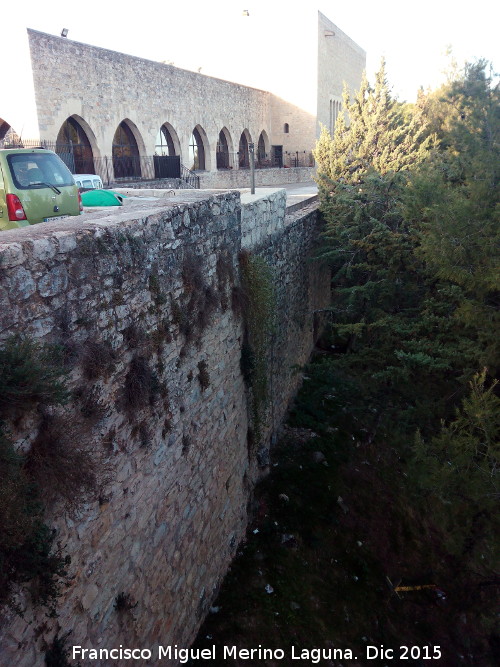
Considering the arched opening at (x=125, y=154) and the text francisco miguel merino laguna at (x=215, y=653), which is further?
the arched opening at (x=125, y=154)

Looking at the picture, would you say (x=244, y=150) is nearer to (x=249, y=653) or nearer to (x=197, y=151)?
(x=197, y=151)

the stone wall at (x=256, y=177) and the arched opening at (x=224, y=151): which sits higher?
the arched opening at (x=224, y=151)

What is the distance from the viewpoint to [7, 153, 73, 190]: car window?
4805mm

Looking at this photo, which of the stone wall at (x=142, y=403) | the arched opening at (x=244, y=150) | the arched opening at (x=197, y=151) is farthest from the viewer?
the arched opening at (x=244, y=150)

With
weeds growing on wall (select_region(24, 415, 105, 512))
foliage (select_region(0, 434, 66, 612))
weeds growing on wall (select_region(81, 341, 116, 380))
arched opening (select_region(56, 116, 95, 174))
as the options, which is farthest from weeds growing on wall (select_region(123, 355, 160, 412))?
arched opening (select_region(56, 116, 95, 174))

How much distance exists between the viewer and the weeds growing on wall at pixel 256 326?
638 cm

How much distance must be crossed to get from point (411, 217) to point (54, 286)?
6.66 meters

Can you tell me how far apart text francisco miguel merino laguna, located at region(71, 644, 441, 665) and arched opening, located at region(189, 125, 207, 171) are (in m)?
18.0

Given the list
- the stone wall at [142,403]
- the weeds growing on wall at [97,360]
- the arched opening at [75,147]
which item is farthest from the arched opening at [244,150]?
the weeds growing on wall at [97,360]

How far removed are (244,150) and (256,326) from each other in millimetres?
21152

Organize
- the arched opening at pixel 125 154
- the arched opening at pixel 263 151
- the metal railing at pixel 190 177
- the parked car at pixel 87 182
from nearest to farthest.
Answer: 1. the parked car at pixel 87 182
2. the arched opening at pixel 125 154
3. the metal railing at pixel 190 177
4. the arched opening at pixel 263 151

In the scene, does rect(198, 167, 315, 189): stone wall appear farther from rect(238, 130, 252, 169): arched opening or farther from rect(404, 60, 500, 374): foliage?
rect(404, 60, 500, 374): foliage

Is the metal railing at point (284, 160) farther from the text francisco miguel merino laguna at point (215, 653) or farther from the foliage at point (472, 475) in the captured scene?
the text francisco miguel merino laguna at point (215, 653)

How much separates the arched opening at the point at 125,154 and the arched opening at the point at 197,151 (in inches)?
147
